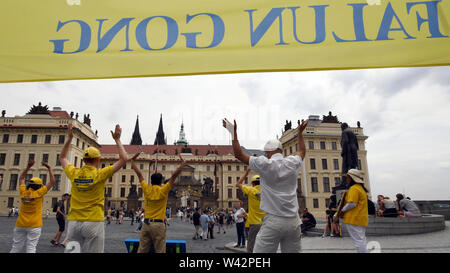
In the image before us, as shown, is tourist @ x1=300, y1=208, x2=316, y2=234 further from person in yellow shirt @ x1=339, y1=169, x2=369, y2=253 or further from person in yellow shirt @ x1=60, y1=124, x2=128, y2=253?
person in yellow shirt @ x1=60, y1=124, x2=128, y2=253

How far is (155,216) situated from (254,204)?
1.96 m

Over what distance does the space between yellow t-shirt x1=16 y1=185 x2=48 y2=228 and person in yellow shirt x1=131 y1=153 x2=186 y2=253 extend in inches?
72.4

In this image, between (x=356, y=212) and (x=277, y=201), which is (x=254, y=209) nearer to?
(x=356, y=212)

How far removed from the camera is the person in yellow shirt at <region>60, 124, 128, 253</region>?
2.89 metres

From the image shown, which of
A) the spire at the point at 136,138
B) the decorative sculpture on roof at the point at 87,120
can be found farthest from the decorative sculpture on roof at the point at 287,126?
the spire at the point at 136,138

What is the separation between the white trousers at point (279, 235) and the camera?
8.25 ft

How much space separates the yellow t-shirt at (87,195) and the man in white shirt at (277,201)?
1598 millimetres

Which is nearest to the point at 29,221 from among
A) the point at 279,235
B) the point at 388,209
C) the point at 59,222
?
the point at 279,235

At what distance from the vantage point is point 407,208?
11.3 m

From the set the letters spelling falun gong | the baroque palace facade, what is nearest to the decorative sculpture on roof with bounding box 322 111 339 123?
the baroque palace facade

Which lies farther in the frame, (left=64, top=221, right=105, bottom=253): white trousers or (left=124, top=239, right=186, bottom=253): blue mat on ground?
(left=124, top=239, right=186, bottom=253): blue mat on ground
